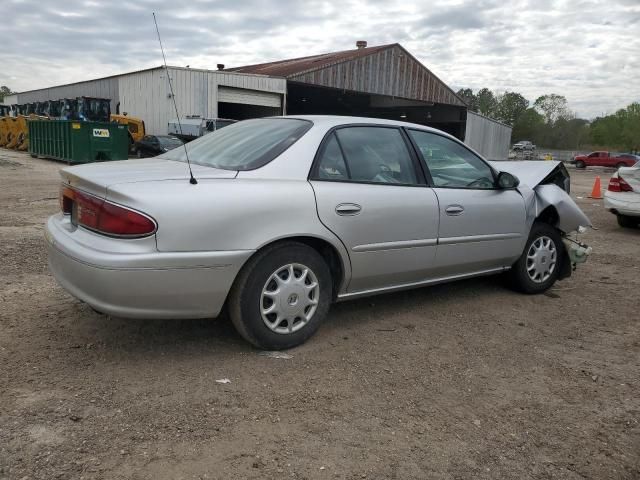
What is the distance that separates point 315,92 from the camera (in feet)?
116

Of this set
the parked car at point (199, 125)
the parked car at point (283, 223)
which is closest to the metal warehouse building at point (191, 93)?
the parked car at point (199, 125)

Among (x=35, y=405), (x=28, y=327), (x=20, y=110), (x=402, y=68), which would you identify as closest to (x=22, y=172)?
(x=28, y=327)

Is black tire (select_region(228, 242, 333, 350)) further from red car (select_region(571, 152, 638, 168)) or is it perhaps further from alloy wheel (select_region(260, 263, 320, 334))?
red car (select_region(571, 152, 638, 168))

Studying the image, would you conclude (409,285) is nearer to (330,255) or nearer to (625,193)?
(330,255)

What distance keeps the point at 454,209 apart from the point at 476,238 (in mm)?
379

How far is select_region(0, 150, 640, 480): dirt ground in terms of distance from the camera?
2410 mm

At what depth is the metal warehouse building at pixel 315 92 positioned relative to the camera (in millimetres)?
25469

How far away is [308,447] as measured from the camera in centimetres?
251

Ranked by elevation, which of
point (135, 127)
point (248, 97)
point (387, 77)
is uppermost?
point (387, 77)

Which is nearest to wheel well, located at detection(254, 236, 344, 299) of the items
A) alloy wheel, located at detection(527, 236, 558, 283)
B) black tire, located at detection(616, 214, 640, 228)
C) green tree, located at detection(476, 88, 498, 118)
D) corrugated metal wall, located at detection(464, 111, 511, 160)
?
alloy wheel, located at detection(527, 236, 558, 283)

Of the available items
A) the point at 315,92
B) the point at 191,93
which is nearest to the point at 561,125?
the point at 315,92

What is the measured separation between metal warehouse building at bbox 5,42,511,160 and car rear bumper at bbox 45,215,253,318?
22.8 meters

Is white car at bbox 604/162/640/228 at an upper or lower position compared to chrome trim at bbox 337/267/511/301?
upper

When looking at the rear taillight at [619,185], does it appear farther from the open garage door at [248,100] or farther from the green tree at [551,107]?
the green tree at [551,107]
